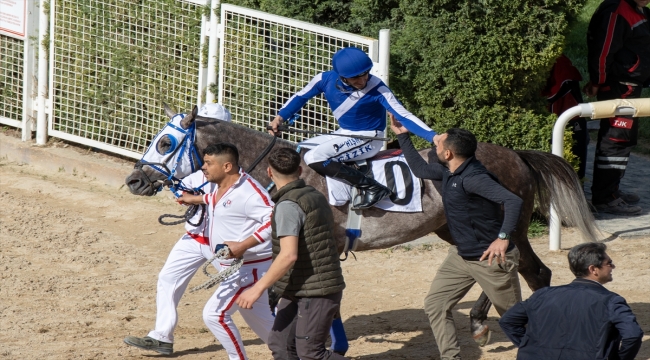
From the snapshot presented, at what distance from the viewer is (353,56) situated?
654cm

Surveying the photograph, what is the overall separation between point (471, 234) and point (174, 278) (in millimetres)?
2190

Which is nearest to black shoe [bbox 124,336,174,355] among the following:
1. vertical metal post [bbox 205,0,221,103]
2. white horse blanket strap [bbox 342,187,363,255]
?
white horse blanket strap [bbox 342,187,363,255]

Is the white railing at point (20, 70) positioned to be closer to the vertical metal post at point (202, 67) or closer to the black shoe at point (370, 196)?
the vertical metal post at point (202, 67)

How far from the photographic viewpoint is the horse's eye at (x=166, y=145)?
6.54 metres

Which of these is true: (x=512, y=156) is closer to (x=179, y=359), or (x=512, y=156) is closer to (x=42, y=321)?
(x=179, y=359)

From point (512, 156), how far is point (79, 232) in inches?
191

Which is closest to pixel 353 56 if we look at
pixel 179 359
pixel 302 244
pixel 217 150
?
pixel 217 150

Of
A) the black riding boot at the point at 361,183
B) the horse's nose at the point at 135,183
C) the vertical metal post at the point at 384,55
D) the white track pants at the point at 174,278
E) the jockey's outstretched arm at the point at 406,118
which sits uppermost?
the vertical metal post at the point at 384,55

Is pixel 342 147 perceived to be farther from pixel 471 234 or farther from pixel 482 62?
pixel 482 62

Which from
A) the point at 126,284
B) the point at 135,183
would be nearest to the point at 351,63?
the point at 135,183

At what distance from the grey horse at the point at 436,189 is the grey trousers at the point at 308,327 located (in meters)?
1.60

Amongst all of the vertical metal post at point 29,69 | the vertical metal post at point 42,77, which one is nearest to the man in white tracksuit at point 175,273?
the vertical metal post at point 42,77

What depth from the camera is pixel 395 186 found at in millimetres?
6820

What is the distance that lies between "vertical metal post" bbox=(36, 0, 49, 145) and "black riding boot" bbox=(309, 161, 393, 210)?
20.2 feet
